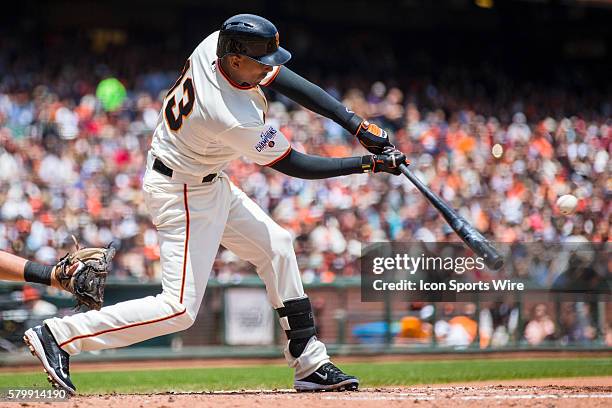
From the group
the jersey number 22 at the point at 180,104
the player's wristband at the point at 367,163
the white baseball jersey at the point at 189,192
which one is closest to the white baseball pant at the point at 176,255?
the white baseball jersey at the point at 189,192

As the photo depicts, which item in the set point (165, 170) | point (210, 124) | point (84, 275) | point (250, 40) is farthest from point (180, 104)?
point (84, 275)

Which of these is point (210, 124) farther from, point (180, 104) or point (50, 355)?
point (50, 355)

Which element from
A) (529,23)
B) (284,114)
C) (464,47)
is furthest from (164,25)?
(529,23)

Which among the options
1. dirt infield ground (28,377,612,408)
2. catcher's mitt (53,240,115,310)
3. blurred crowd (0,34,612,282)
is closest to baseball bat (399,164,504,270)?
dirt infield ground (28,377,612,408)

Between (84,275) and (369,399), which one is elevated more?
(84,275)

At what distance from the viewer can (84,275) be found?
455cm

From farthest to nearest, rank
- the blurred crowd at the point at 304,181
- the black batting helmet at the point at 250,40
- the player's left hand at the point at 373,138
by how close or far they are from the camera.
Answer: the blurred crowd at the point at 304,181 < the player's left hand at the point at 373,138 < the black batting helmet at the point at 250,40

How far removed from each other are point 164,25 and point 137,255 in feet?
23.7

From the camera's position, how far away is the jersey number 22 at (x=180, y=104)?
4488 mm

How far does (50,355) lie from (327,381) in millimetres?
1429

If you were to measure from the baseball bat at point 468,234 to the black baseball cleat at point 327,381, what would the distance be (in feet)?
3.23

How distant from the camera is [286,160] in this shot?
459 cm

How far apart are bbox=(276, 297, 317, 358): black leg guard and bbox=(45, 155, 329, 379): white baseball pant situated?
0.97 feet

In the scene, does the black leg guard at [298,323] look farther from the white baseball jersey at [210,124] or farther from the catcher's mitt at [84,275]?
the catcher's mitt at [84,275]
